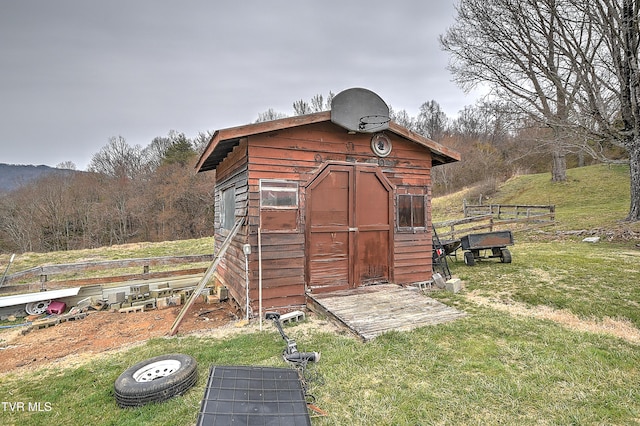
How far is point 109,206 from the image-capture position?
23.1 metres

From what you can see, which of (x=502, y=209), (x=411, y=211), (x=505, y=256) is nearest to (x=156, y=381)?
(x=411, y=211)

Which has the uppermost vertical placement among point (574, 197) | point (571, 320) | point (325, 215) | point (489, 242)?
point (574, 197)

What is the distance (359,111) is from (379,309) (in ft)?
11.7

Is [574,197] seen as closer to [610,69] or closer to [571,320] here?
[610,69]

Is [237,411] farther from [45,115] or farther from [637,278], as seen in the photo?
[45,115]

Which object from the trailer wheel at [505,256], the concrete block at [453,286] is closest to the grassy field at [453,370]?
the concrete block at [453,286]

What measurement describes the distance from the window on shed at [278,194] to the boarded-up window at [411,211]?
94.2 inches

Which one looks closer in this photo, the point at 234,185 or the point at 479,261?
the point at 234,185

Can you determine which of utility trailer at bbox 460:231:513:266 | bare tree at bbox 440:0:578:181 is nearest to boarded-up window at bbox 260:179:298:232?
utility trailer at bbox 460:231:513:266

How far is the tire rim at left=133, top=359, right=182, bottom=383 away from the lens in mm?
3013

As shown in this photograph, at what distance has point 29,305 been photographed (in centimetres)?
592

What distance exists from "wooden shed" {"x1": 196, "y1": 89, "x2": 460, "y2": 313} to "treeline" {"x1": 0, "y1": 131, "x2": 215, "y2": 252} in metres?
19.4

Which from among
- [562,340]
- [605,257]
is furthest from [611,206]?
[562,340]

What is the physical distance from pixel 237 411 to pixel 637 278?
8706 millimetres
